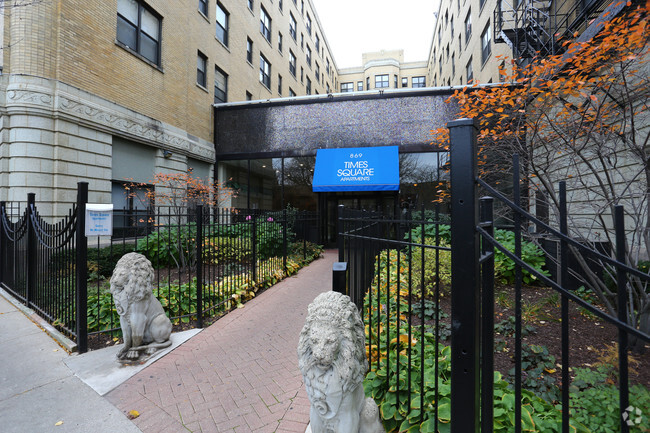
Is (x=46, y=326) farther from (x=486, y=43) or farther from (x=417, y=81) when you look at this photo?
(x=417, y=81)

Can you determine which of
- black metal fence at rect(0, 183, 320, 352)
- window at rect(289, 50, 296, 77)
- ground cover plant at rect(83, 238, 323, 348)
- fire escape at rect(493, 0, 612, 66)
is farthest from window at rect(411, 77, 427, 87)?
ground cover plant at rect(83, 238, 323, 348)

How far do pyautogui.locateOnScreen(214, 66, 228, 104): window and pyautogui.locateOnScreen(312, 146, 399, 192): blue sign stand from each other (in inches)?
275

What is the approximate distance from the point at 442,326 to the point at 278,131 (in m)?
11.7

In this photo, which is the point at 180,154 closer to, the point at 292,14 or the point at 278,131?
the point at 278,131

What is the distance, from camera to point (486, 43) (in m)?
15.9

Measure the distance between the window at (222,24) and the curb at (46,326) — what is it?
1463 centimetres

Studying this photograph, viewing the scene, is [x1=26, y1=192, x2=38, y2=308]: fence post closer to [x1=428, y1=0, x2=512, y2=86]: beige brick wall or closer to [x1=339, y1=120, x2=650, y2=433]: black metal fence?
[x1=339, y1=120, x2=650, y2=433]: black metal fence

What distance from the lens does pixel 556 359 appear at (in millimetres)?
3424

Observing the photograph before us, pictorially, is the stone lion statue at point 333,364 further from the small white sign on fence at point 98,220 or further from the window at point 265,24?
the window at point 265,24

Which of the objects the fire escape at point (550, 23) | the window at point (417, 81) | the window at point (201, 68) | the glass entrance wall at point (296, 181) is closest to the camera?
the fire escape at point (550, 23)

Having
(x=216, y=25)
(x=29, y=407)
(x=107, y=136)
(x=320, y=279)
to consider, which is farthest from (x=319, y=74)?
(x=29, y=407)

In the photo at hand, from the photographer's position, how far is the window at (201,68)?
1405cm

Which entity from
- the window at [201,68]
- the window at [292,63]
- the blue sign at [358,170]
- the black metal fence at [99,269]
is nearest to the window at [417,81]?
the window at [292,63]

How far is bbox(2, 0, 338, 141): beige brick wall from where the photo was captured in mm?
8188
